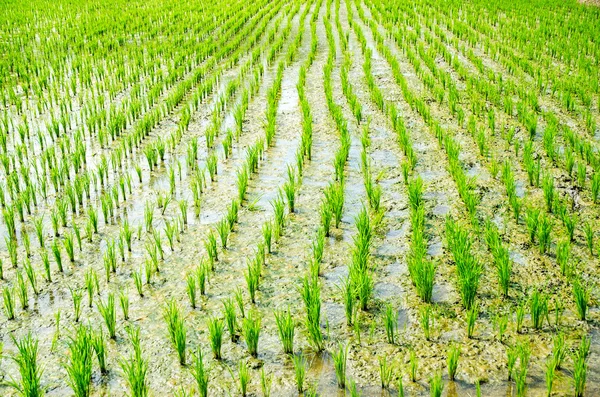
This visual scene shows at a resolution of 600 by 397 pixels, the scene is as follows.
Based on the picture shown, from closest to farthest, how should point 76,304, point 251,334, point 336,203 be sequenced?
point 251,334
point 76,304
point 336,203

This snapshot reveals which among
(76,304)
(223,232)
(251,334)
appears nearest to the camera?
(251,334)

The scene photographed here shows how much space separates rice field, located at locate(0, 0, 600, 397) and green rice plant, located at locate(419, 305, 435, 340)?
3cm

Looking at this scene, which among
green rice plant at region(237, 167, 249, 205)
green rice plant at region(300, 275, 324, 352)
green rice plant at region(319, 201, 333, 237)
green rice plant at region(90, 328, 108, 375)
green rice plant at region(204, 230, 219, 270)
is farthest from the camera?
green rice plant at region(237, 167, 249, 205)

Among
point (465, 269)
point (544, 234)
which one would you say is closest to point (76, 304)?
point (465, 269)

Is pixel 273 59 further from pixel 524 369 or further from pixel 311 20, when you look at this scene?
pixel 524 369

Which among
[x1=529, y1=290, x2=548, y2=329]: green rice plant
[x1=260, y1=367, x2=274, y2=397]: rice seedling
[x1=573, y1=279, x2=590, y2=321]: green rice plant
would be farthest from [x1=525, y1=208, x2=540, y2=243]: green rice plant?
[x1=260, y1=367, x2=274, y2=397]: rice seedling

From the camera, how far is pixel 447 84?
685cm

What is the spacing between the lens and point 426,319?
103 inches

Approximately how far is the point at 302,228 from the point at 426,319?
4.31 feet

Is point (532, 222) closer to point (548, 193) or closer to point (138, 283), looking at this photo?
point (548, 193)

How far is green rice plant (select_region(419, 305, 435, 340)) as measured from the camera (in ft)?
8.62

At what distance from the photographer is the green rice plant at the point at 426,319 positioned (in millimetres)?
2628

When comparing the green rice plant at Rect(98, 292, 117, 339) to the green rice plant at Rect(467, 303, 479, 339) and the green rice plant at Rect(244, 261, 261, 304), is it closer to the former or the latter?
the green rice plant at Rect(244, 261, 261, 304)

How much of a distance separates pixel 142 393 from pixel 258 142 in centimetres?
293
